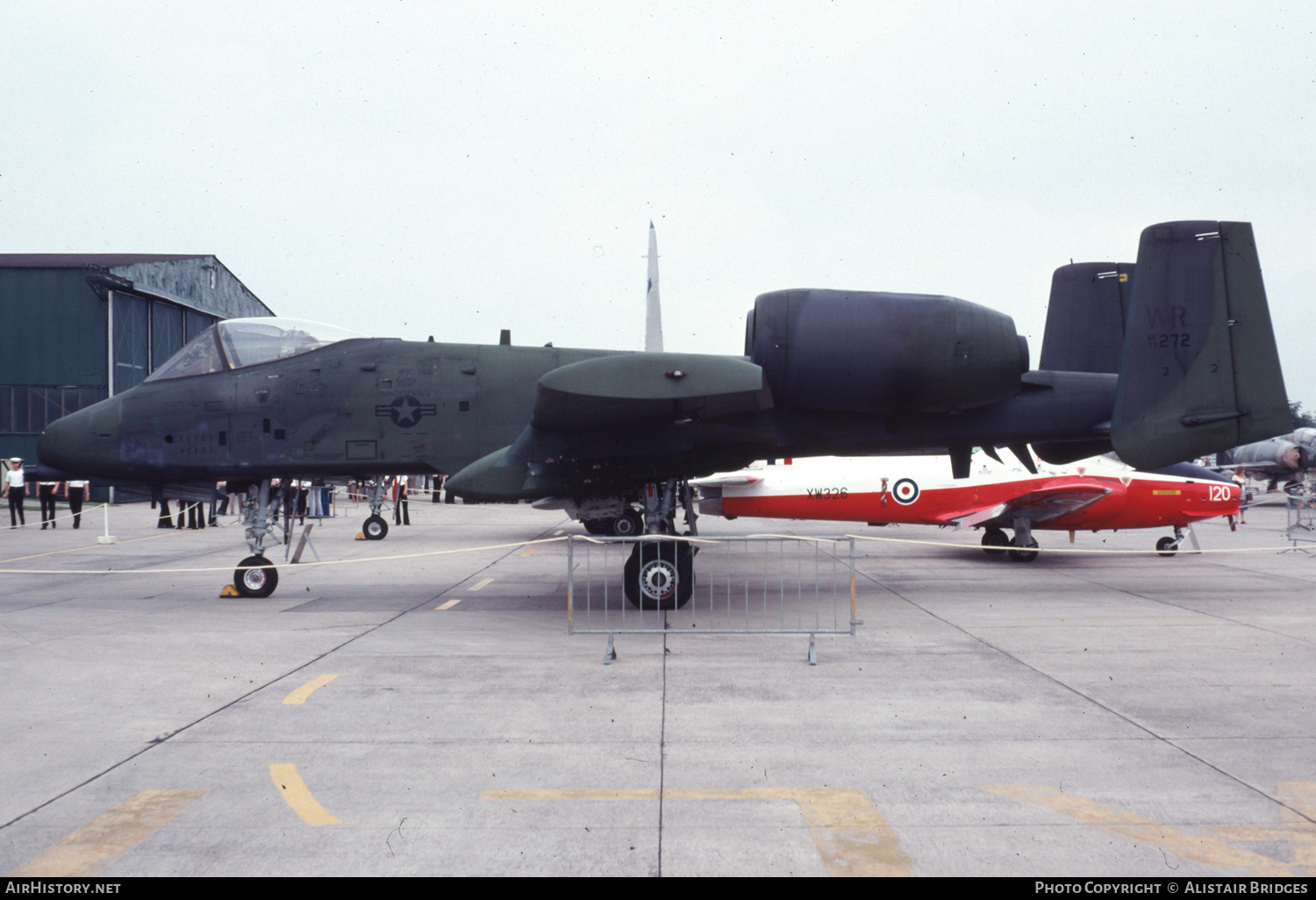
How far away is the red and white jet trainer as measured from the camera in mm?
14555

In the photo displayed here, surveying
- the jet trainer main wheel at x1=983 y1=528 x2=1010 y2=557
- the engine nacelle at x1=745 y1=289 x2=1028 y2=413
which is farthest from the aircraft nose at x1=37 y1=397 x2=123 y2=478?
the jet trainer main wheel at x1=983 y1=528 x2=1010 y2=557

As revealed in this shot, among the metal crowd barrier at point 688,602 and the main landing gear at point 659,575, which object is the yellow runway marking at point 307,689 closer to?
the metal crowd barrier at point 688,602

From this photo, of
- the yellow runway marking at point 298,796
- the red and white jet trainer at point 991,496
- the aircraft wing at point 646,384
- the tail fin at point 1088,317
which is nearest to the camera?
the yellow runway marking at point 298,796

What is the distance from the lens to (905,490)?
626 inches

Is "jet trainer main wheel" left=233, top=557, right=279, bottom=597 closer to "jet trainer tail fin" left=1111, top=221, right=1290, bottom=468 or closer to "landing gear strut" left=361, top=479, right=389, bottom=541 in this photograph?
"landing gear strut" left=361, top=479, right=389, bottom=541

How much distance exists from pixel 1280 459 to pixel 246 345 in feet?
135

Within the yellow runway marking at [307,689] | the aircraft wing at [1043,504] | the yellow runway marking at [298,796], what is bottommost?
the yellow runway marking at [307,689]

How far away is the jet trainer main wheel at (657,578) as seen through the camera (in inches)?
349

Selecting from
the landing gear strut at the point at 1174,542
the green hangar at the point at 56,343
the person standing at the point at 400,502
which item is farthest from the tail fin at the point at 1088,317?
the green hangar at the point at 56,343

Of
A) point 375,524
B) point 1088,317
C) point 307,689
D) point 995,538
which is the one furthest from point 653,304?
point 307,689

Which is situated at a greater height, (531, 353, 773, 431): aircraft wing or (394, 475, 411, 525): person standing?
(531, 353, 773, 431): aircraft wing

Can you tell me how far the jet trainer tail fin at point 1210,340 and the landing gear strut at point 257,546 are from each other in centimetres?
968

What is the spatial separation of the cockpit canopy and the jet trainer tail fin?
872 cm

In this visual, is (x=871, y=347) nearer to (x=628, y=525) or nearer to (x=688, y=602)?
(x=688, y=602)
